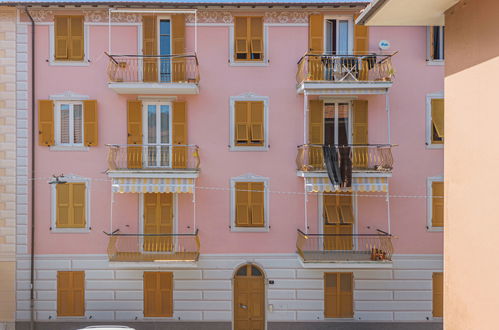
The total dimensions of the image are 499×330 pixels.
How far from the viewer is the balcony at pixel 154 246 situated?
13.0m

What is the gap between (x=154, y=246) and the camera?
1323 cm

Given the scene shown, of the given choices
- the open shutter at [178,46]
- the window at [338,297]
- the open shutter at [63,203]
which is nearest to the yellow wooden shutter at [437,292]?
the window at [338,297]

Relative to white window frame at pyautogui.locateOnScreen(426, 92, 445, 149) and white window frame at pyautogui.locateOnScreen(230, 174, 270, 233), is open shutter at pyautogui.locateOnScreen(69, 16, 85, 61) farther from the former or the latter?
white window frame at pyautogui.locateOnScreen(426, 92, 445, 149)

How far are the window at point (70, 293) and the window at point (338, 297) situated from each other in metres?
8.63

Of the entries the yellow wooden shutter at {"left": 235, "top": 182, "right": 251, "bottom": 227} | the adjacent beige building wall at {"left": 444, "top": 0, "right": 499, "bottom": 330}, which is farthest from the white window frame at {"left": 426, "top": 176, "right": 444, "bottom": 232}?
the adjacent beige building wall at {"left": 444, "top": 0, "right": 499, "bottom": 330}

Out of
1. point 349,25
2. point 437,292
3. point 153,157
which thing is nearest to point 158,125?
point 153,157

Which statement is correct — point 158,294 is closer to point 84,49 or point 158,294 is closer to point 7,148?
point 7,148

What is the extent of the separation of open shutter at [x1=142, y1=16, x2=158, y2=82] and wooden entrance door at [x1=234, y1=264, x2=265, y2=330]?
752 cm

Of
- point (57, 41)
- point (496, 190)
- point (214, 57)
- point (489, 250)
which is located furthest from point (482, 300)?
point (57, 41)

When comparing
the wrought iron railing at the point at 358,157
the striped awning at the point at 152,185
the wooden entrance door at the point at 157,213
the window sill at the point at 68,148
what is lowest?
the wooden entrance door at the point at 157,213

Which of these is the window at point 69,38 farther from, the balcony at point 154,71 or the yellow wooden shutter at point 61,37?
the balcony at point 154,71

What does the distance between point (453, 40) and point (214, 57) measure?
971cm

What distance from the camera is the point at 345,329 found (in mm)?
13430

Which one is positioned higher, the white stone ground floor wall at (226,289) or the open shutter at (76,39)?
the open shutter at (76,39)
